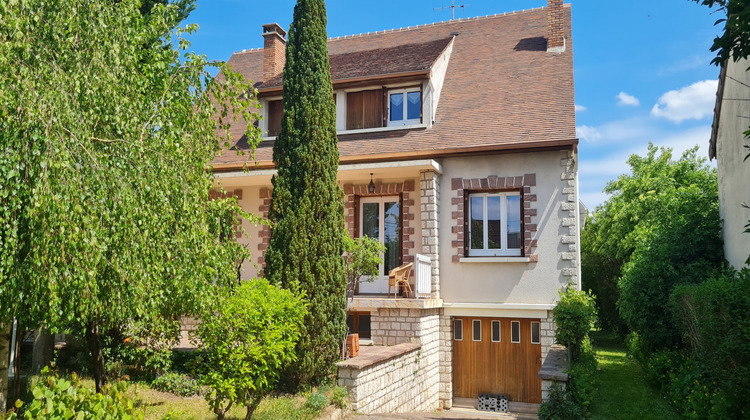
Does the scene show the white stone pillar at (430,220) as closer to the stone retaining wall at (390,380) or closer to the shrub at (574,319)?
the stone retaining wall at (390,380)

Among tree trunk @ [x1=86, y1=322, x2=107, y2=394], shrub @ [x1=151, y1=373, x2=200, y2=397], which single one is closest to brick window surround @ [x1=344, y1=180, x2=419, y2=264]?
shrub @ [x1=151, y1=373, x2=200, y2=397]

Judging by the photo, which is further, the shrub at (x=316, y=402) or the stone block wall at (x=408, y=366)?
the stone block wall at (x=408, y=366)

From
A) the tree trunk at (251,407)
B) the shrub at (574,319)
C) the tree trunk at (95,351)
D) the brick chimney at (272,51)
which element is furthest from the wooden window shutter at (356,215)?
the tree trunk at (95,351)

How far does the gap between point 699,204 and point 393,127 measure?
7385 millimetres

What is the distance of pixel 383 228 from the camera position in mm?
14383

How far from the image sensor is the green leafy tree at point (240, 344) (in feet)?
24.9

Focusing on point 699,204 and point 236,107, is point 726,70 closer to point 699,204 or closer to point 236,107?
point 699,204

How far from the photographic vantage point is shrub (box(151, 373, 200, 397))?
10258 mm

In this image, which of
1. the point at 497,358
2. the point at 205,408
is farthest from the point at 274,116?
the point at 205,408

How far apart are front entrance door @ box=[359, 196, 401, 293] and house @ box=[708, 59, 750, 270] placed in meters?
6.87

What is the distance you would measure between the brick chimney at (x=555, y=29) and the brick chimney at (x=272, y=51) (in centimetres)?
768

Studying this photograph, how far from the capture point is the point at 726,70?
10.7m

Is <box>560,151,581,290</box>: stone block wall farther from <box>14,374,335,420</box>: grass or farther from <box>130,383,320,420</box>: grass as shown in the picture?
<box>130,383,320,420</box>: grass

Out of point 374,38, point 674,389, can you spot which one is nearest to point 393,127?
point 374,38
